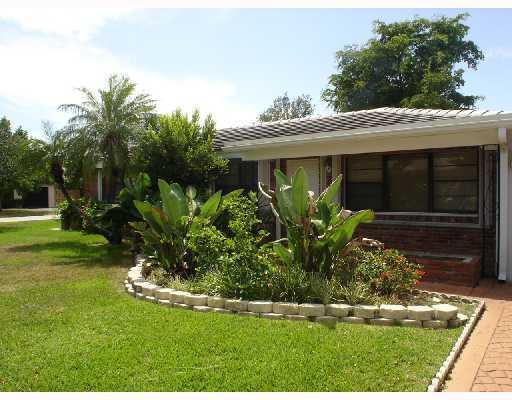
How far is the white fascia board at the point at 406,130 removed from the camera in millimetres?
7977

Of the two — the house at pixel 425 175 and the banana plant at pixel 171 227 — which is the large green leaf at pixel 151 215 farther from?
the house at pixel 425 175

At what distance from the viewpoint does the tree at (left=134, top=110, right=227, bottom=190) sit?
11883mm

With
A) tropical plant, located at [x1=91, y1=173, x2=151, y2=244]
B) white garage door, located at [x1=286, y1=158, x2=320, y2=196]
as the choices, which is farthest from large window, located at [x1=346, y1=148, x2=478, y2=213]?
tropical plant, located at [x1=91, y1=173, x2=151, y2=244]

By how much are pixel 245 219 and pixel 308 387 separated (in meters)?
3.54

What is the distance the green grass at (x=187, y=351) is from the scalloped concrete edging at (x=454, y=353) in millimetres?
76

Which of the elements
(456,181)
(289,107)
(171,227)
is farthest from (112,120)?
(289,107)

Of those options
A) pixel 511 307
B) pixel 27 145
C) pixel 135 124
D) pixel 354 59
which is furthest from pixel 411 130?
pixel 354 59

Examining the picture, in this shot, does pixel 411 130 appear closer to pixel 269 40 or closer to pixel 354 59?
pixel 269 40

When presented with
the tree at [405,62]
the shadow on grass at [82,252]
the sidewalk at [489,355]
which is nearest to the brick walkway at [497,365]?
the sidewalk at [489,355]

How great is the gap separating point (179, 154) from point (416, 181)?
600 cm

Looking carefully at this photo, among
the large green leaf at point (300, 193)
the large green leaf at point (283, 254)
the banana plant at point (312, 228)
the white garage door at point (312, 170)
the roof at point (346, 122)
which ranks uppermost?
the roof at point (346, 122)

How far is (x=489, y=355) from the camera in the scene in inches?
185

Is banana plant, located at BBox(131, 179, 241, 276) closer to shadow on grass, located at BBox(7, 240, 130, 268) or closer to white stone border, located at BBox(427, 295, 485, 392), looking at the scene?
shadow on grass, located at BBox(7, 240, 130, 268)

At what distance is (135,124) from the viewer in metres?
13.5
